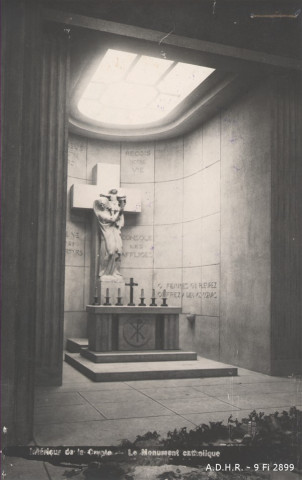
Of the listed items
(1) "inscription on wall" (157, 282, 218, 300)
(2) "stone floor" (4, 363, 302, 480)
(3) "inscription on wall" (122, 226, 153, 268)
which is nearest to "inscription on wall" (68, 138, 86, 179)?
(3) "inscription on wall" (122, 226, 153, 268)

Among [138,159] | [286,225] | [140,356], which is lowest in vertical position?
[140,356]

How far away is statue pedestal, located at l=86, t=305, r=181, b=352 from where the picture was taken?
28.2 ft

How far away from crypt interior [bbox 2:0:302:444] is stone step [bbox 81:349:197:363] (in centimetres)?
107

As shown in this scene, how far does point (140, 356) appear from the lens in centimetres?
823

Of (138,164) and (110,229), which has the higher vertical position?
(138,164)

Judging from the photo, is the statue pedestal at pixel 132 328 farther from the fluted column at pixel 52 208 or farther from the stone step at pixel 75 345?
the fluted column at pixel 52 208

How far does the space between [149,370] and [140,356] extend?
3.11 feet

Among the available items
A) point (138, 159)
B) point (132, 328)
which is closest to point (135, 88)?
point (138, 159)

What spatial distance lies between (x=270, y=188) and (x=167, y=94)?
361cm

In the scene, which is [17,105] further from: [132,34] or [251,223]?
[251,223]

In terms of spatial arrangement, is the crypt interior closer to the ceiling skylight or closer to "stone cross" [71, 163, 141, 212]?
"stone cross" [71, 163, 141, 212]

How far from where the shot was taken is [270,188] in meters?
7.90

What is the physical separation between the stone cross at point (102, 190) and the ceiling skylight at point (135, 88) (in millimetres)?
1178

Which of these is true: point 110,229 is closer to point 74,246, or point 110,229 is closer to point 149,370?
point 74,246
